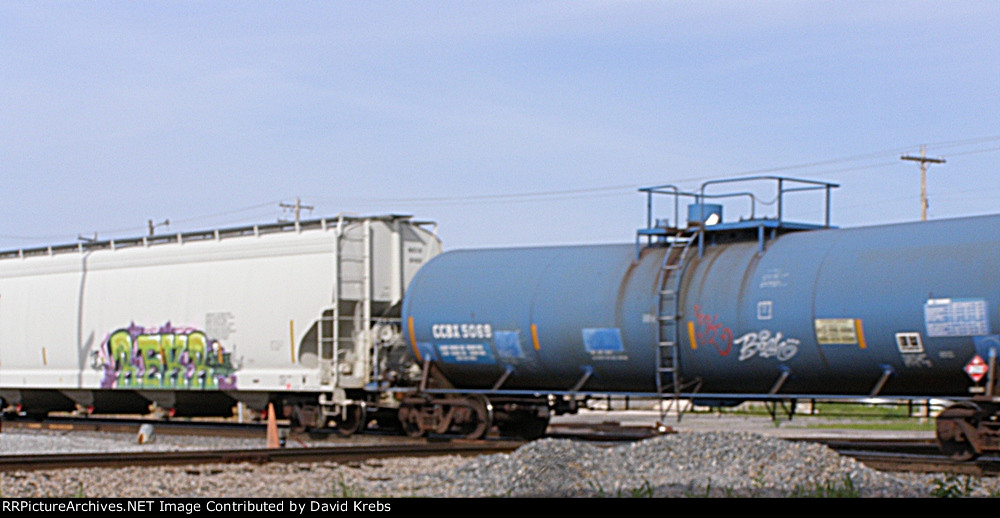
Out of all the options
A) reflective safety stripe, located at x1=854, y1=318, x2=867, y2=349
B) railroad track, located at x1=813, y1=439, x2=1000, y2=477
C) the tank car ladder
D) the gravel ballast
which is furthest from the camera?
the tank car ladder

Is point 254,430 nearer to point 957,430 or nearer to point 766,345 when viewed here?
point 766,345

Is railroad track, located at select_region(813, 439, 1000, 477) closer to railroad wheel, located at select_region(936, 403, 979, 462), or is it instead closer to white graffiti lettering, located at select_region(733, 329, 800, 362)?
railroad wheel, located at select_region(936, 403, 979, 462)

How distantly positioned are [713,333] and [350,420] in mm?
7804

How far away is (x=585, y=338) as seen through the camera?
58.6ft

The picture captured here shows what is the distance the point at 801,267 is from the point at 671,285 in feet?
6.45

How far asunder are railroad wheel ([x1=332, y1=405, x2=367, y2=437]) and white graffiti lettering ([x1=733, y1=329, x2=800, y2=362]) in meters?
7.72

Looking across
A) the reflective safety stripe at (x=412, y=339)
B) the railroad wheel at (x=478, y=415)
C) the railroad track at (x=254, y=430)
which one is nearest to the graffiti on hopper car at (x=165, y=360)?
the railroad track at (x=254, y=430)

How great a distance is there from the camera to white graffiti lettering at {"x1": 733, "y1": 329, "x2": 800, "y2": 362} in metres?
15.9

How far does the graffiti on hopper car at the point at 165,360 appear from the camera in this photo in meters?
23.3

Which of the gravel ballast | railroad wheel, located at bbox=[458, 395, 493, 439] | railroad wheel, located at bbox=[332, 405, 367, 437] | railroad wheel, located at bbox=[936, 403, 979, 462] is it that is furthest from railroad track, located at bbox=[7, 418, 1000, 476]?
railroad wheel, located at bbox=[332, 405, 367, 437]

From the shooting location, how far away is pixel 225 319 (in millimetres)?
23141

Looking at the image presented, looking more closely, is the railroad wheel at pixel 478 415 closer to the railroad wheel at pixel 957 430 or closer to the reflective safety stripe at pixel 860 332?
the reflective safety stripe at pixel 860 332
